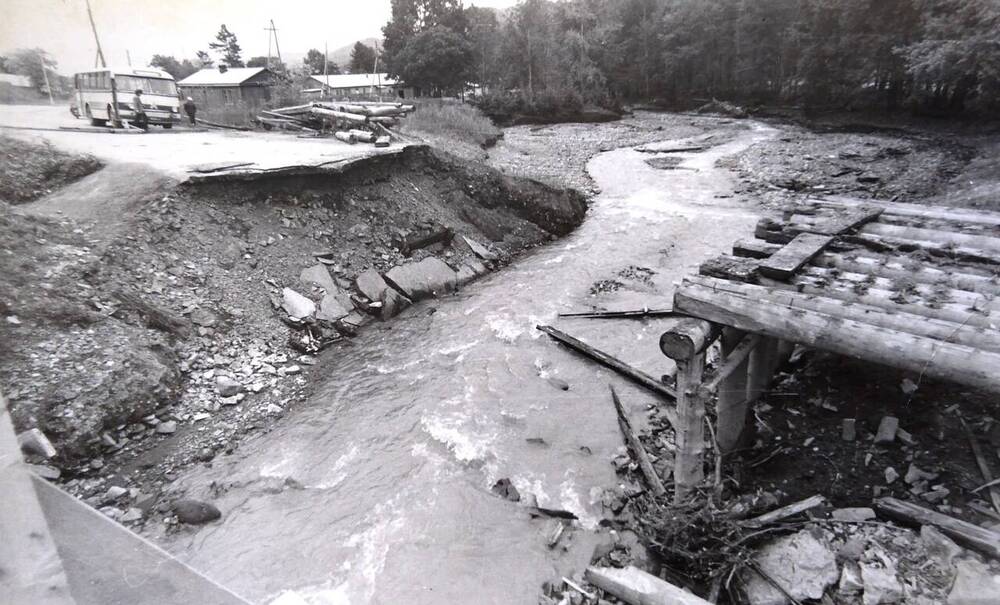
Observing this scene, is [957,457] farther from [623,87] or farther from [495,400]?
[623,87]

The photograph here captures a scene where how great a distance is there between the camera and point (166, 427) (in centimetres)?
656

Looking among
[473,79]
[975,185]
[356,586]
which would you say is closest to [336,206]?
[356,586]

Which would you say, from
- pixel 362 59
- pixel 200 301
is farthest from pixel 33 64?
pixel 362 59

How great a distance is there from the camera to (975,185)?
14828 millimetres

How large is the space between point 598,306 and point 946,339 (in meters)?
6.96

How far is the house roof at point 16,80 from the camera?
8.63 feet

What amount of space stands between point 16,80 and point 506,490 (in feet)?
17.2

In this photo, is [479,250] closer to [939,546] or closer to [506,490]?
[506,490]

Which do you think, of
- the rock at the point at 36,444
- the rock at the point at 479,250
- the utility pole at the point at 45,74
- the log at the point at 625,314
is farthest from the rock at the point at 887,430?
the rock at the point at 479,250

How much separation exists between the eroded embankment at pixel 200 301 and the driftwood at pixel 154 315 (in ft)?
0.07

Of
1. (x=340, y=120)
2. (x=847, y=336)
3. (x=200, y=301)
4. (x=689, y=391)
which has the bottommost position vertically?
(x=200, y=301)

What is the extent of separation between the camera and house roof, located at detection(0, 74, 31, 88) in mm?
2631

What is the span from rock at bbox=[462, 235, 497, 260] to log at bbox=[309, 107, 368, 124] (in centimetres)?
617

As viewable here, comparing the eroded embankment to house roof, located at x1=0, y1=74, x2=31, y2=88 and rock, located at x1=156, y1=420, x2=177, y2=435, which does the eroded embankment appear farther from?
house roof, located at x1=0, y1=74, x2=31, y2=88
